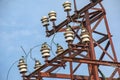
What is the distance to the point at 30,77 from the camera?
35.8m

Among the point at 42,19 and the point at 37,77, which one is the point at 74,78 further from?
the point at 42,19

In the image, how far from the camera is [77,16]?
116 feet

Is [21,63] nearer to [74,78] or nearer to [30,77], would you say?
[30,77]

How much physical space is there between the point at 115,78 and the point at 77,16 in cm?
498

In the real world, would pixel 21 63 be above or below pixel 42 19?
below

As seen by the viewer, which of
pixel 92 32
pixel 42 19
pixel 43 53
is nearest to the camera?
pixel 43 53

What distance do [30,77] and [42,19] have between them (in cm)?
454

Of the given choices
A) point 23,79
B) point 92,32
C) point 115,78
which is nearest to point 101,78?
point 115,78

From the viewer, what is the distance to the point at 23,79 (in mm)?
35906

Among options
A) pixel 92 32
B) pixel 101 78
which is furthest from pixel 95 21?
pixel 101 78

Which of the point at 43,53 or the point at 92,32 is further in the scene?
the point at 92,32

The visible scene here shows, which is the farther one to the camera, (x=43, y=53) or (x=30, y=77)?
(x=30, y=77)

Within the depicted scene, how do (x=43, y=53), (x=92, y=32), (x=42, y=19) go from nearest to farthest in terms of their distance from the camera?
(x=43, y=53) < (x=92, y=32) < (x=42, y=19)

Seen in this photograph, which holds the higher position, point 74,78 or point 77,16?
point 77,16
